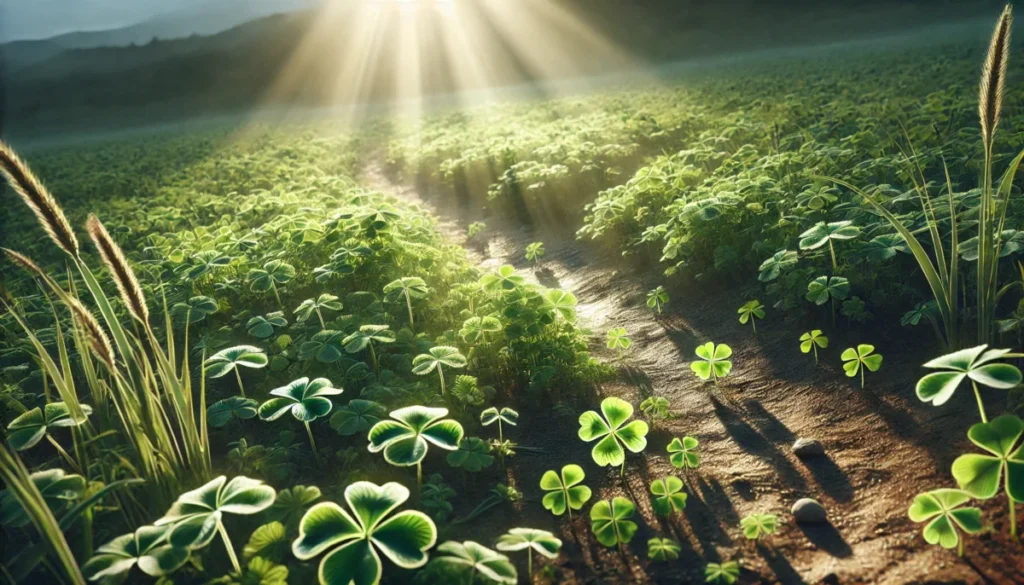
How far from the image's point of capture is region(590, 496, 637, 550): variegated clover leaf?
2477 mm

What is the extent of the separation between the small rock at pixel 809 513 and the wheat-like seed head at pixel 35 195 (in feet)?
9.85

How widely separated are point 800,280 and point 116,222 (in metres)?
9.84

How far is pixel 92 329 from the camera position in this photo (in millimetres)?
2164

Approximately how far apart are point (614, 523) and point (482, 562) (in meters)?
0.64

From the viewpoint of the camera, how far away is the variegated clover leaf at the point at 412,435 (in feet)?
8.00

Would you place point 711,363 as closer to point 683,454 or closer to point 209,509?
point 683,454

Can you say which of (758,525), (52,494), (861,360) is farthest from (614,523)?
(52,494)

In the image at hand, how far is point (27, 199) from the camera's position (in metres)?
2.03

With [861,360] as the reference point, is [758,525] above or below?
below

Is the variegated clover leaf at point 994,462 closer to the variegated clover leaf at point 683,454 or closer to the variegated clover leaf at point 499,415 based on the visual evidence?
the variegated clover leaf at point 683,454

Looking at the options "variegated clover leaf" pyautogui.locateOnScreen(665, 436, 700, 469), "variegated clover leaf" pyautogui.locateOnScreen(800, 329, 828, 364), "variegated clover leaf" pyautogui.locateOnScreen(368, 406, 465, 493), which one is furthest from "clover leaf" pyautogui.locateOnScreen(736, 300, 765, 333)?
"variegated clover leaf" pyautogui.locateOnScreen(368, 406, 465, 493)

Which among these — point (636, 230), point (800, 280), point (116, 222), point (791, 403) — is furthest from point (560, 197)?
point (116, 222)

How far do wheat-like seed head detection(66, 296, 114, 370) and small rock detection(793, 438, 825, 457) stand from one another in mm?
3092

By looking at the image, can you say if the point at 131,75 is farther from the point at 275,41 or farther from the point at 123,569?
the point at 123,569
